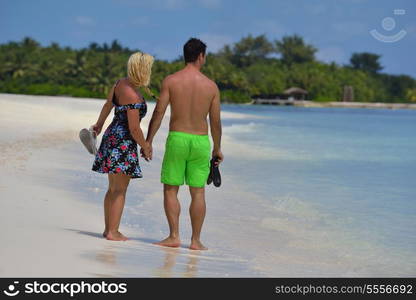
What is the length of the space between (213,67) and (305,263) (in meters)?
90.1

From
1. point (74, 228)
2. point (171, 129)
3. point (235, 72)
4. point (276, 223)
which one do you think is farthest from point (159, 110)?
point (235, 72)

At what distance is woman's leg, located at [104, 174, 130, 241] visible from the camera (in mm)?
5402

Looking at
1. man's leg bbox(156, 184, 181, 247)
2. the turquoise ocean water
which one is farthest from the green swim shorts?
the turquoise ocean water

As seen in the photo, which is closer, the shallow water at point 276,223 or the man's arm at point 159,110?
the shallow water at point 276,223

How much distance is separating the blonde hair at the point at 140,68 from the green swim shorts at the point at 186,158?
16.3 inches

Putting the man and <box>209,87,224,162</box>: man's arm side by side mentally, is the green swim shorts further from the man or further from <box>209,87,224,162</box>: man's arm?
<box>209,87,224,162</box>: man's arm

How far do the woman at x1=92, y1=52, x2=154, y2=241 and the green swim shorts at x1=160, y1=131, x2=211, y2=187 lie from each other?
0.16 m

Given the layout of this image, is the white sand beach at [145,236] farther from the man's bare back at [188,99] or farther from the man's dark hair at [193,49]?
the man's dark hair at [193,49]

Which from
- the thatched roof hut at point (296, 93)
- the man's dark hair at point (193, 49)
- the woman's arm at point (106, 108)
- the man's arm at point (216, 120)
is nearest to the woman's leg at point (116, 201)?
the woman's arm at point (106, 108)

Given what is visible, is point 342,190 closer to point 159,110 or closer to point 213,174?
point 213,174

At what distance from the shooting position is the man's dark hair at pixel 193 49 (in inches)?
210

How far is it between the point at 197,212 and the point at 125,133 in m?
0.77

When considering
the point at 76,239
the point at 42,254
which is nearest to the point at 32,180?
the point at 76,239

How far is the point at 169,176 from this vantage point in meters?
5.36
